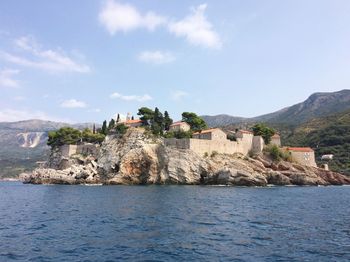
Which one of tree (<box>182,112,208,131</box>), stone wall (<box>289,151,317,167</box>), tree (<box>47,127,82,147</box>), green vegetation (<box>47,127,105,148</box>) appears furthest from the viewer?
tree (<box>47,127,82,147</box>)

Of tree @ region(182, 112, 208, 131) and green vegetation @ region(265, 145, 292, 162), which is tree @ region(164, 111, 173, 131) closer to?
tree @ region(182, 112, 208, 131)

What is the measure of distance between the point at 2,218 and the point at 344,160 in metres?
97.6

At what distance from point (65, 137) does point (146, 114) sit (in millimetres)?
22396

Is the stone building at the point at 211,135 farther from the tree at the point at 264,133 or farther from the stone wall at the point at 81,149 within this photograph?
Result: the stone wall at the point at 81,149

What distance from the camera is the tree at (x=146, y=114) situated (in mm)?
83000

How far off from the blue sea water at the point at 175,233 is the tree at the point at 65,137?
56.8 meters

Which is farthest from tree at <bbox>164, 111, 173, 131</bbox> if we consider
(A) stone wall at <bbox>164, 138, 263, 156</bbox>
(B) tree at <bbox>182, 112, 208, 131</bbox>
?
(A) stone wall at <bbox>164, 138, 263, 156</bbox>

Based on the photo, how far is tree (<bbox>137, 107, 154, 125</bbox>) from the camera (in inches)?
3268

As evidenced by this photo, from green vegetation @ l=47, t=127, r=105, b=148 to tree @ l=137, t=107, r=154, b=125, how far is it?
1222cm

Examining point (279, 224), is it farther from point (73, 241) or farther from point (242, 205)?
point (73, 241)

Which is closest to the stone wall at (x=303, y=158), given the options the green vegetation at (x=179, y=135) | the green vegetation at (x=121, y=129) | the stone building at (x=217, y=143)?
the stone building at (x=217, y=143)

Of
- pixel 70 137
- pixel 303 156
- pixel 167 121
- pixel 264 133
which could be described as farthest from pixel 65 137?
pixel 303 156

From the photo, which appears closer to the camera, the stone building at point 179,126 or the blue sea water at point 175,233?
the blue sea water at point 175,233

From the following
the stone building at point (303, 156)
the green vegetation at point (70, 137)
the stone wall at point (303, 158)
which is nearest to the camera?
the stone wall at point (303, 158)
